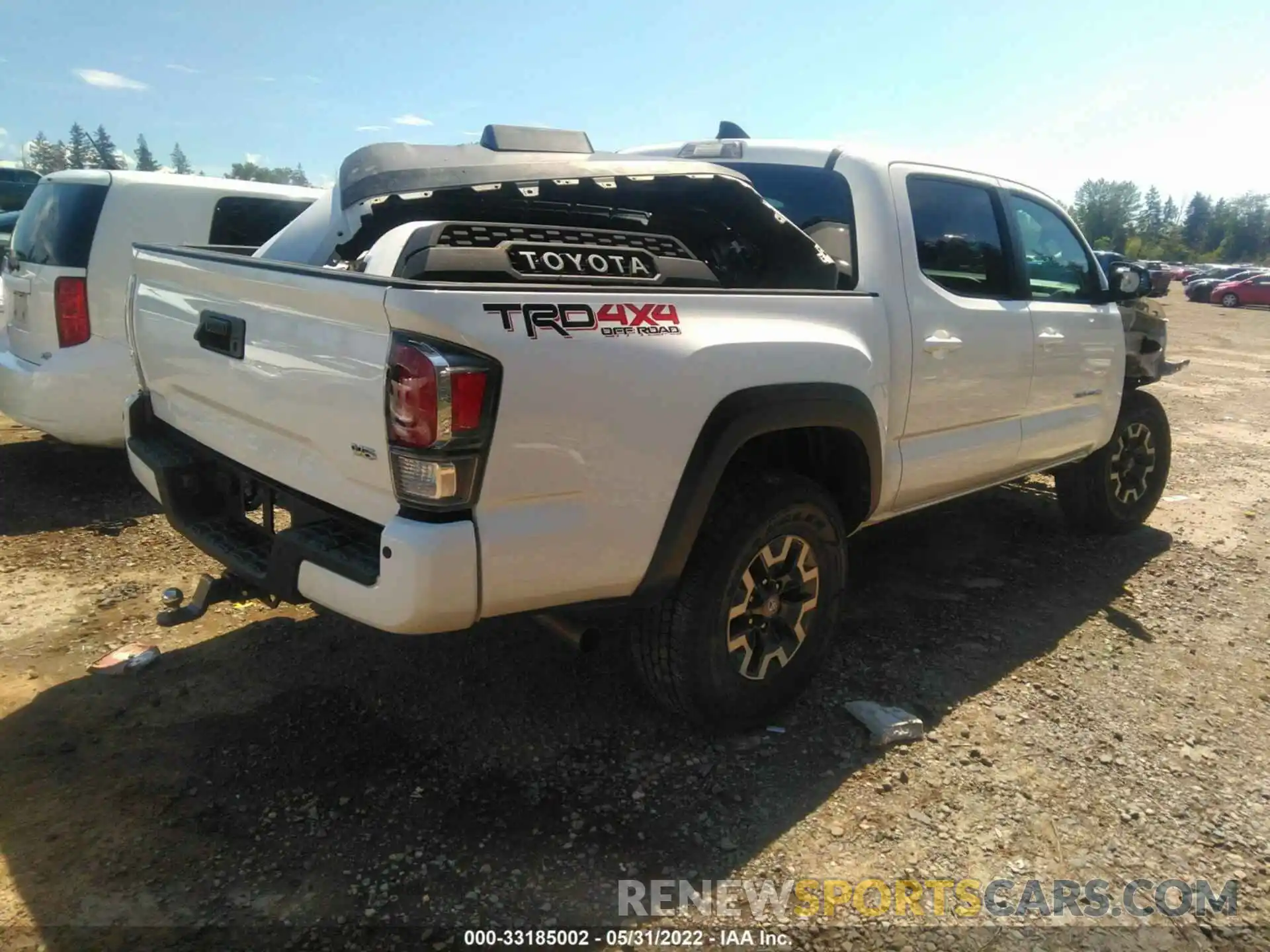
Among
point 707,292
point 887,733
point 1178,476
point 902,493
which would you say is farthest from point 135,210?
point 1178,476

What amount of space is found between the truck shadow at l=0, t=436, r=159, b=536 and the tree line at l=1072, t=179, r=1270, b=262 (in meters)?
97.8

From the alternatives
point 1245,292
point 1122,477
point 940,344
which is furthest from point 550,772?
point 1245,292

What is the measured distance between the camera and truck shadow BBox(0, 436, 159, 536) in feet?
15.7

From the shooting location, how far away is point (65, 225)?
4957 millimetres

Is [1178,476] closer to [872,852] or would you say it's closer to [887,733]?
[887,733]

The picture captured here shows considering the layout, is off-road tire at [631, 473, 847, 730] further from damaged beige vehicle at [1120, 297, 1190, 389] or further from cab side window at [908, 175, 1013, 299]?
damaged beige vehicle at [1120, 297, 1190, 389]

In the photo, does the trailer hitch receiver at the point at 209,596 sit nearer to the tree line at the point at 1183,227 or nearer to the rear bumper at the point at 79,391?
the rear bumper at the point at 79,391

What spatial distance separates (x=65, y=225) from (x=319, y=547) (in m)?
3.86

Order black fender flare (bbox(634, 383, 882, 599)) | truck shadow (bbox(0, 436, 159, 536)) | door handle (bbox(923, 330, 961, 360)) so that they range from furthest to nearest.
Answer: truck shadow (bbox(0, 436, 159, 536)) → door handle (bbox(923, 330, 961, 360)) → black fender flare (bbox(634, 383, 882, 599))

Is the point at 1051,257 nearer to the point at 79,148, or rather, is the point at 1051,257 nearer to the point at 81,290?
the point at 81,290

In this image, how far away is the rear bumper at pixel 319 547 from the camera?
210 cm

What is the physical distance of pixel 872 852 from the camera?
255cm

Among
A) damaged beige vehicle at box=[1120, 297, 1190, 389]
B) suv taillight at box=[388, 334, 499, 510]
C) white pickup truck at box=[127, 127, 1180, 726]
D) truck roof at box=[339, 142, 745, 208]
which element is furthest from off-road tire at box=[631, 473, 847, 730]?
damaged beige vehicle at box=[1120, 297, 1190, 389]

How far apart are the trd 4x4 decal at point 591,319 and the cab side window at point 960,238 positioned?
4.96 feet
